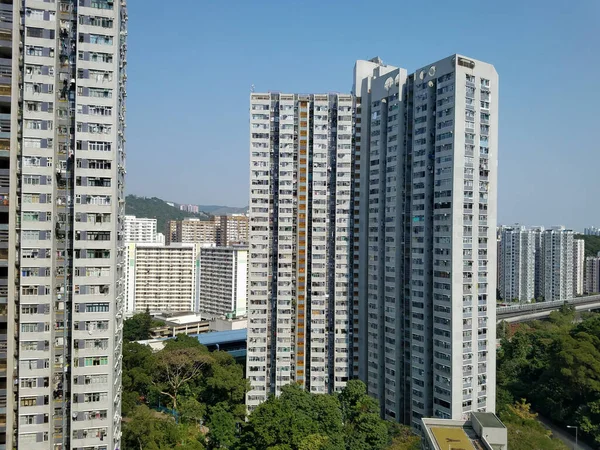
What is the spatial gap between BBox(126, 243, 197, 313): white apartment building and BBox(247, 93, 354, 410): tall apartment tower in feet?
150

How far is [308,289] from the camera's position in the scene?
4166cm

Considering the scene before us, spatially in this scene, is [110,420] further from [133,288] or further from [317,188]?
[133,288]

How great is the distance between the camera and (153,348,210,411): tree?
41000mm

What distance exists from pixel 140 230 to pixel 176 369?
77020 mm

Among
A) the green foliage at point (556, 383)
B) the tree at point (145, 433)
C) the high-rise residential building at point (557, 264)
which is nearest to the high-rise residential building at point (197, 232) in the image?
the high-rise residential building at point (557, 264)

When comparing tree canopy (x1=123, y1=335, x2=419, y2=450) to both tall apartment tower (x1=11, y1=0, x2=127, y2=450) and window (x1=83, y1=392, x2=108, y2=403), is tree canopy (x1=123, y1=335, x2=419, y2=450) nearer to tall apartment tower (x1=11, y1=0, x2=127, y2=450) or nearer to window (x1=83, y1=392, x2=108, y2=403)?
window (x1=83, y1=392, x2=108, y2=403)

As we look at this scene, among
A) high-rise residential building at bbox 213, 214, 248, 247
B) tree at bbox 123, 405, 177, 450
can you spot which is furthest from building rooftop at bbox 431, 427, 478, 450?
high-rise residential building at bbox 213, 214, 248, 247

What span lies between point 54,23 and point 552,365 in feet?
135

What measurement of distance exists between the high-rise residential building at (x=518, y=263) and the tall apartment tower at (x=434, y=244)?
2552 inches

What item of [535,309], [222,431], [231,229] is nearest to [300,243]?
[222,431]

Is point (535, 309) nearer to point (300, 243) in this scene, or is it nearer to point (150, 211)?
point (300, 243)

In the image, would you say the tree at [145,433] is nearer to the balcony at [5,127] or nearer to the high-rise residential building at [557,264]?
the balcony at [5,127]

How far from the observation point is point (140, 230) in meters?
114

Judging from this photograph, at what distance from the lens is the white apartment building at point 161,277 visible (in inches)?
3290
